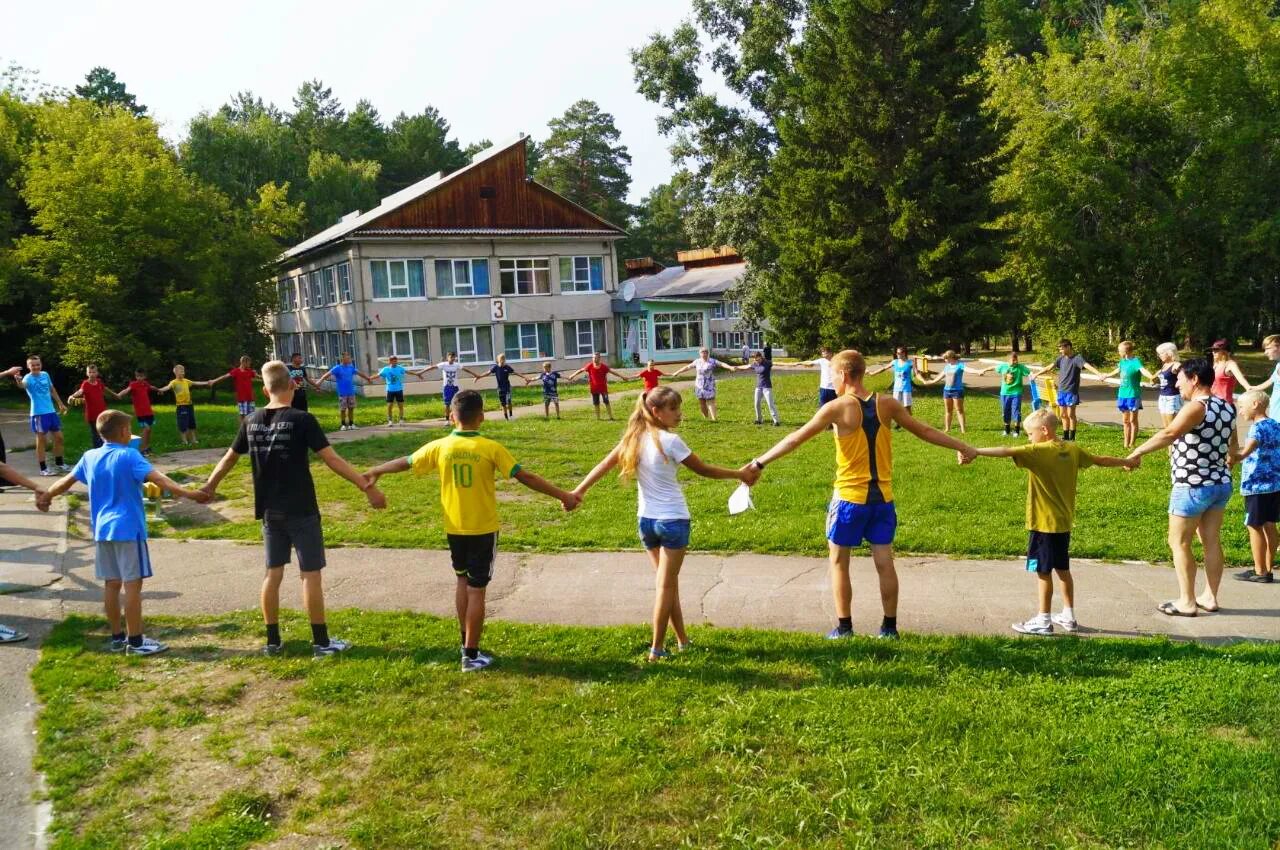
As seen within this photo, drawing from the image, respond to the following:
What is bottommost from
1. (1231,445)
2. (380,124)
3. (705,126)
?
(1231,445)

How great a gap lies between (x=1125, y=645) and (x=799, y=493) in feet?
20.1

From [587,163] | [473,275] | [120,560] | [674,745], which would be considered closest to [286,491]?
[120,560]

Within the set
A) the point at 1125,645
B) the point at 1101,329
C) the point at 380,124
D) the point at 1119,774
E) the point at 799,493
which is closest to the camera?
the point at 1119,774

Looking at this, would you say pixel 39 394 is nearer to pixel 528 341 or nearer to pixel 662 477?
pixel 662 477

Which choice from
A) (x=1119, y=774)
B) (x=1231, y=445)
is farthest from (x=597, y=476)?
(x=1231, y=445)

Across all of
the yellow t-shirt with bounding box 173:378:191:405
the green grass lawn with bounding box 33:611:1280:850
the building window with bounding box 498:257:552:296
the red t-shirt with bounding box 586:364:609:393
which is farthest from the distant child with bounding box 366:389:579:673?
the building window with bounding box 498:257:552:296

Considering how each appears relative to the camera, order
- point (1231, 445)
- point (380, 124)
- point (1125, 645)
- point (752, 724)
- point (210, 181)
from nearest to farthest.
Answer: point (752, 724)
point (1125, 645)
point (1231, 445)
point (210, 181)
point (380, 124)

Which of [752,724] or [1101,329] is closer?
[752,724]

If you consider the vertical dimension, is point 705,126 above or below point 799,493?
above

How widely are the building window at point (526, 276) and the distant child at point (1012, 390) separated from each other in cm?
2865

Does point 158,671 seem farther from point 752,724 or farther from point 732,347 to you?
point 732,347

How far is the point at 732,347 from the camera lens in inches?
2228

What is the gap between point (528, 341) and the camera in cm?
4366

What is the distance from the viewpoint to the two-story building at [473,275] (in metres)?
40.4
